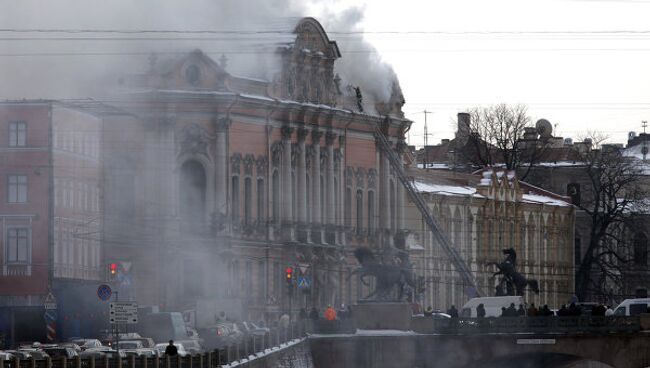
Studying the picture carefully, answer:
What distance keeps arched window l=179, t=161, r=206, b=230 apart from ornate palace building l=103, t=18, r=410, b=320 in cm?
6

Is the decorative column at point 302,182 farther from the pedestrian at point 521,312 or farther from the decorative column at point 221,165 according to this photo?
the pedestrian at point 521,312

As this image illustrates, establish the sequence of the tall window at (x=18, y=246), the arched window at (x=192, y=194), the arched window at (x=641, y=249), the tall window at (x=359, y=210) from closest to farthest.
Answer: the tall window at (x=18, y=246)
the arched window at (x=192, y=194)
the tall window at (x=359, y=210)
the arched window at (x=641, y=249)

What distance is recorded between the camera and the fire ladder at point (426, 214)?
4808 inches

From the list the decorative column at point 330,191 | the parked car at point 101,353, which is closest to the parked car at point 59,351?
the parked car at point 101,353

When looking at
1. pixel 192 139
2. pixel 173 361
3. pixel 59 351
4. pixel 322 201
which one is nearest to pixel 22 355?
pixel 173 361

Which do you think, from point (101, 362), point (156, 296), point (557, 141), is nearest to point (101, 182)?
point (156, 296)

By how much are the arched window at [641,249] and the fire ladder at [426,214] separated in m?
30.0

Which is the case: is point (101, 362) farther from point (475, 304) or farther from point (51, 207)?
point (475, 304)

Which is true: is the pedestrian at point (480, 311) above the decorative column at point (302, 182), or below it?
below

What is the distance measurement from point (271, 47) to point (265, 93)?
7.98ft

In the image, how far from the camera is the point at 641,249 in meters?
155

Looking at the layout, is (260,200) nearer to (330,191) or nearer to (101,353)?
(330,191)

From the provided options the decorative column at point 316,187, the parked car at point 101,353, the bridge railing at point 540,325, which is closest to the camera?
the parked car at point 101,353

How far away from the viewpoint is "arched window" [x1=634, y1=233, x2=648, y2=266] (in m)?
153
